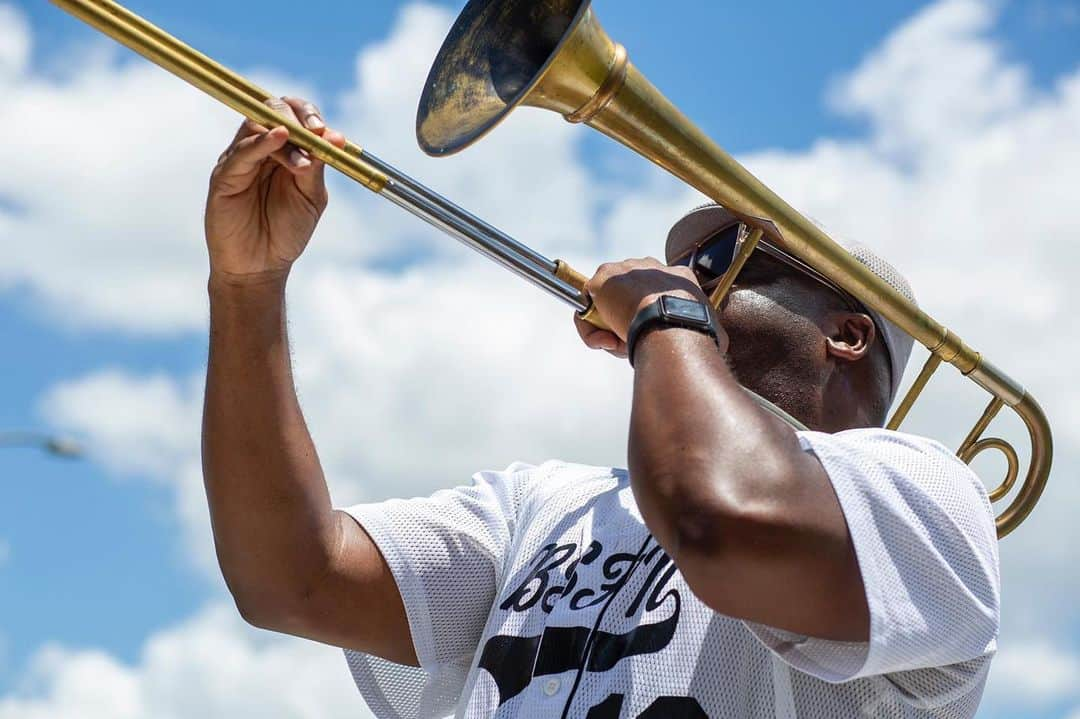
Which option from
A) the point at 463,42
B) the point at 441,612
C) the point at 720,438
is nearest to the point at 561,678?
the point at 441,612

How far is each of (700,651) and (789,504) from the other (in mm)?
529

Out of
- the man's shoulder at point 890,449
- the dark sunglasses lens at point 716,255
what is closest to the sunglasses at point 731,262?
the dark sunglasses lens at point 716,255

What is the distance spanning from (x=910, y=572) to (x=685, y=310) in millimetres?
593

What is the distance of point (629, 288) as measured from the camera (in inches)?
104

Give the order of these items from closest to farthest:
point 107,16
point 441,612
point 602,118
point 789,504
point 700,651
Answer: point 789,504 < point 107,16 < point 700,651 < point 602,118 < point 441,612

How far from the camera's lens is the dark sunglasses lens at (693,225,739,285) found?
3230 millimetres

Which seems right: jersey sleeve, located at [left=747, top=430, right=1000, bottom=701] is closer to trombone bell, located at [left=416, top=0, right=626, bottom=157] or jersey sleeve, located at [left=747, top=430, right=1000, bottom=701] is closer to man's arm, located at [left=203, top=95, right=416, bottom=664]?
trombone bell, located at [left=416, top=0, right=626, bottom=157]

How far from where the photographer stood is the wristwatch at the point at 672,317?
2475mm

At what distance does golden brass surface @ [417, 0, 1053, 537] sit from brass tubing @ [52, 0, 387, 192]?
194mm

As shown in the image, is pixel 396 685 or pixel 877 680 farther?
pixel 396 685

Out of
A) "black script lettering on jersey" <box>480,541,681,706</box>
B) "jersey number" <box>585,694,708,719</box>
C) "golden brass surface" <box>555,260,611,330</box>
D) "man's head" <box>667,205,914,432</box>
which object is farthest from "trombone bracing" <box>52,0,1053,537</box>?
"jersey number" <box>585,694,708,719</box>

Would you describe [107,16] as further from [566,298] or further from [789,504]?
[789,504]

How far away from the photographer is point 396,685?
328cm

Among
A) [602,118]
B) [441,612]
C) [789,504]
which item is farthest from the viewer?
[441,612]
